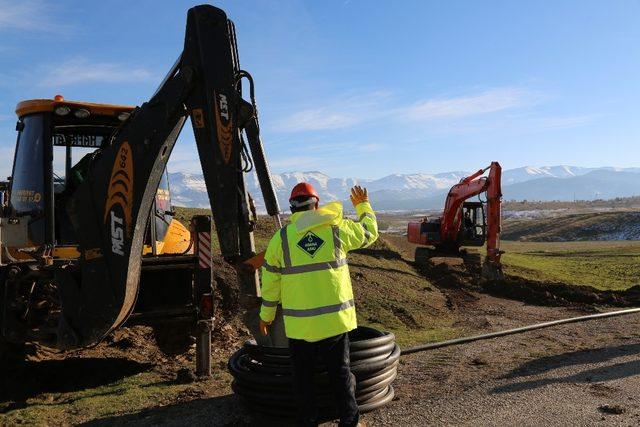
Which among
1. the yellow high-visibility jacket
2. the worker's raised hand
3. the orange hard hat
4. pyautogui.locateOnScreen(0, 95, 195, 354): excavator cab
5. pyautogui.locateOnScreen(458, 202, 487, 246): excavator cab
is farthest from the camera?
pyautogui.locateOnScreen(458, 202, 487, 246): excavator cab

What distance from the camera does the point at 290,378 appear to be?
516 cm

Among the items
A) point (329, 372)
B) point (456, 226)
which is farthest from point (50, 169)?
point (456, 226)

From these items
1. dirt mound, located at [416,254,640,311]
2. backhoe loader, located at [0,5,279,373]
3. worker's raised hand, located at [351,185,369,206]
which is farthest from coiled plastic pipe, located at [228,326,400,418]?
dirt mound, located at [416,254,640,311]

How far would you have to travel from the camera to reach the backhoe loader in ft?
16.5

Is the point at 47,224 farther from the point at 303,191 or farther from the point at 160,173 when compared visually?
the point at 303,191

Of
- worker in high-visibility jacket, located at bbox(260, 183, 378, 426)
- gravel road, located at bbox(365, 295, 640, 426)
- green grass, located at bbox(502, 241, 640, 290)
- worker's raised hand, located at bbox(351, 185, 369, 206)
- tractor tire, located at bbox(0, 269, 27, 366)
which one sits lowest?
green grass, located at bbox(502, 241, 640, 290)

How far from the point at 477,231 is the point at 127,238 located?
55.1ft

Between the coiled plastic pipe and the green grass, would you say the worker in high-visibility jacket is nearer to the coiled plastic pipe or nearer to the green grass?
the coiled plastic pipe

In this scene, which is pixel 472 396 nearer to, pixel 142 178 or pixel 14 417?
pixel 142 178

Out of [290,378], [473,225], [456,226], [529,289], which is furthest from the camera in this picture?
[473,225]

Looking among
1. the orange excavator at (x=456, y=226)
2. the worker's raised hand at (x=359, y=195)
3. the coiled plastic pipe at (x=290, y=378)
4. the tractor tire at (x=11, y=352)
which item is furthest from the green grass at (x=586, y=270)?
the tractor tire at (x=11, y=352)

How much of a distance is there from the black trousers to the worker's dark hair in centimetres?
110

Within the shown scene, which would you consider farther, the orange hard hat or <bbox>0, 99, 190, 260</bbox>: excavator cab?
<bbox>0, 99, 190, 260</bbox>: excavator cab

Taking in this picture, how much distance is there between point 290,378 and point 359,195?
5.91 ft
